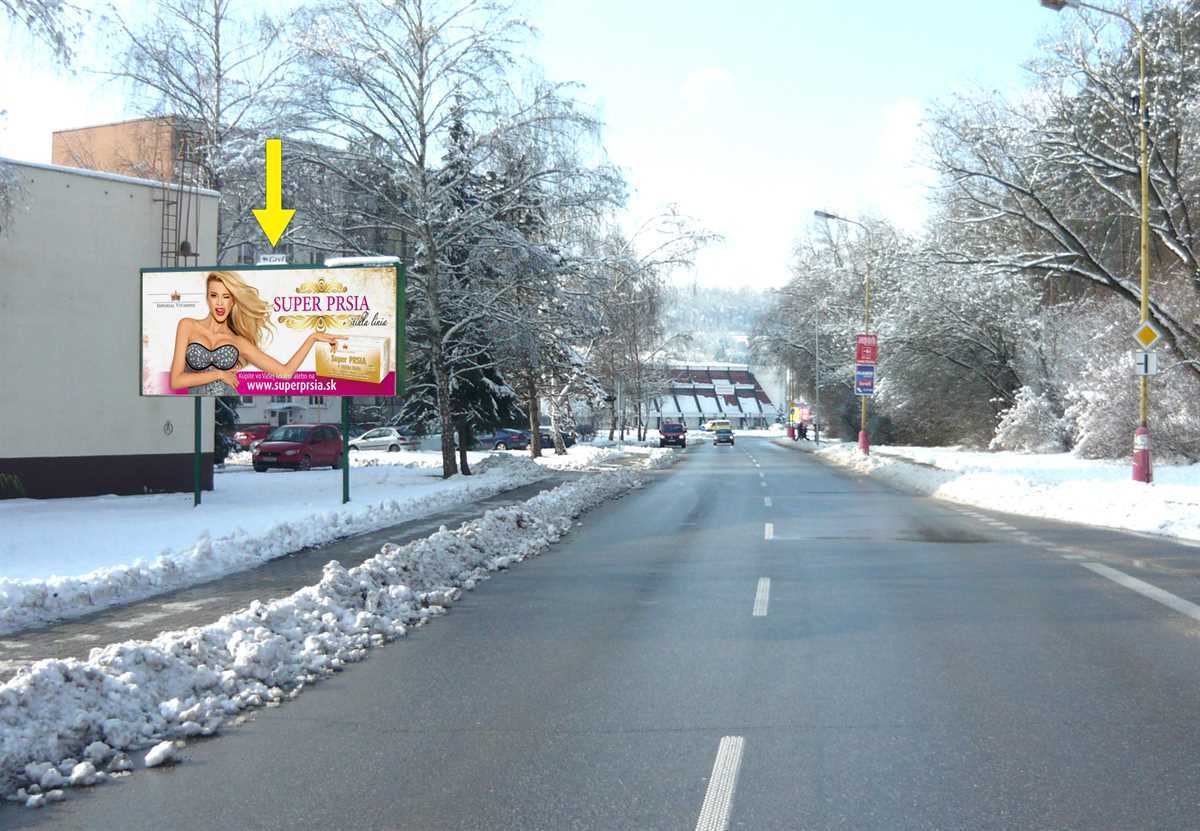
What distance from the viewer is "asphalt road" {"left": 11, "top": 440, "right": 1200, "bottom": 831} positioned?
4934 millimetres

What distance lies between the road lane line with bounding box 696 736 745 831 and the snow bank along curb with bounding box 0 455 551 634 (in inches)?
252

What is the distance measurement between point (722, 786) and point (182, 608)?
658cm

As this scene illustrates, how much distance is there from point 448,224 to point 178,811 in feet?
78.5

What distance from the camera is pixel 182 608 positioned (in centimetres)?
1008

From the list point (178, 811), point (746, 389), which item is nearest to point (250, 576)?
point (178, 811)

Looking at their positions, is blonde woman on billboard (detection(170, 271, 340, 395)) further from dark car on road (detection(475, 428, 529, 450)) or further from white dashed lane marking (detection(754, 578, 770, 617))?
dark car on road (detection(475, 428, 529, 450))

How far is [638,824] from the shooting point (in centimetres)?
472

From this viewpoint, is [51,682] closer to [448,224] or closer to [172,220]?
[172,220]

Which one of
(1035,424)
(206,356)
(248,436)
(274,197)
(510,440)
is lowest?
(510,440)

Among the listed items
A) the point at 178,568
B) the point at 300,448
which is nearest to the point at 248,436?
the point at 300,448

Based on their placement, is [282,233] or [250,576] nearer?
[250,576]

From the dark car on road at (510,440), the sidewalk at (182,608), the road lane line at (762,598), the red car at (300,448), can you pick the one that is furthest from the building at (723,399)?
the road lane line at (762,598)

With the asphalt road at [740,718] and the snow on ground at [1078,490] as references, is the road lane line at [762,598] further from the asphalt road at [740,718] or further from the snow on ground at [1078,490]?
the snow on ground at [1078,490]

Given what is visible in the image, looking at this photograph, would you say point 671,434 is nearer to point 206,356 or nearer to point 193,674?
point 206,356
